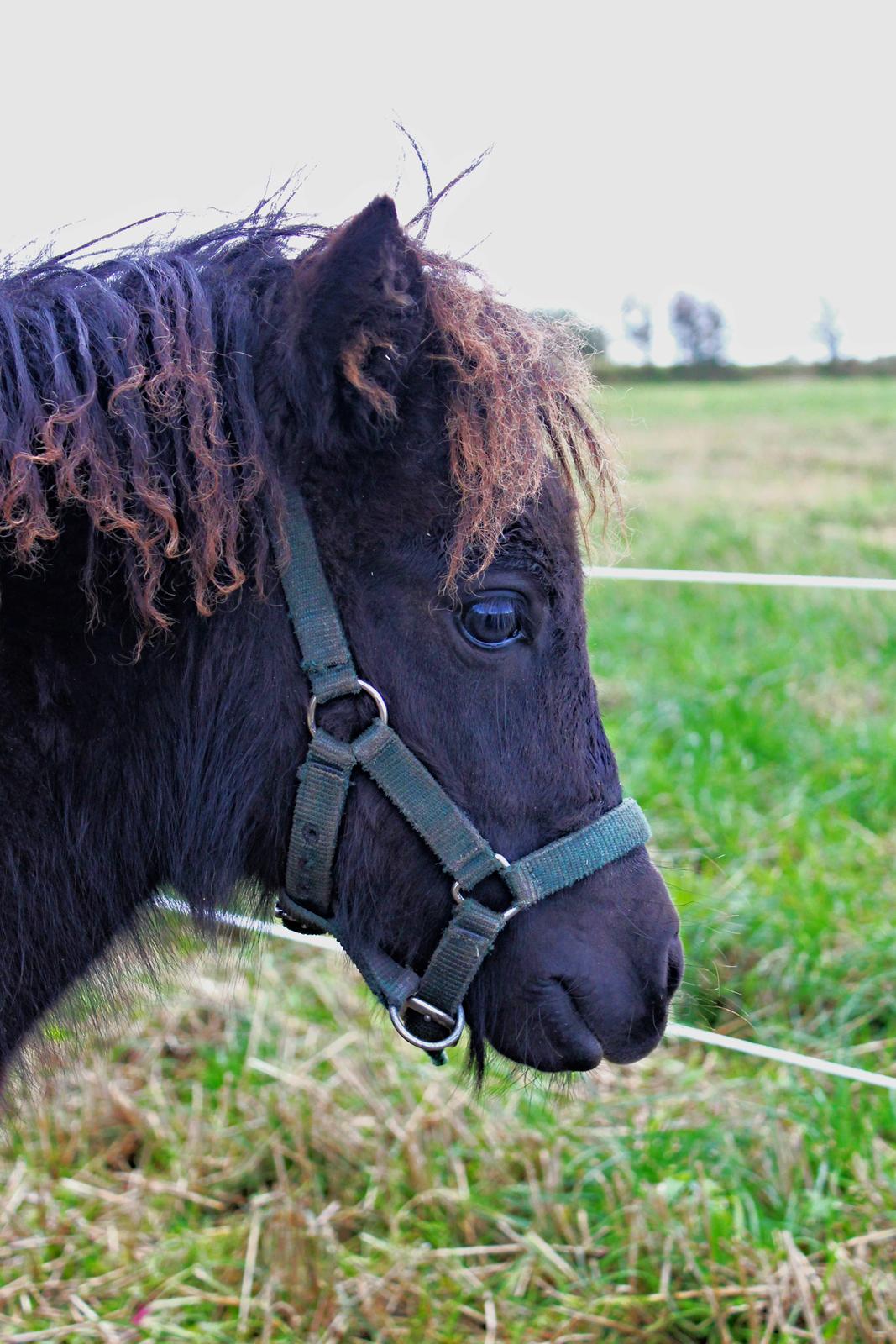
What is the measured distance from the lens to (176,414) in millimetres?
1685

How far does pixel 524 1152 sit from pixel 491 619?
1.81 metres

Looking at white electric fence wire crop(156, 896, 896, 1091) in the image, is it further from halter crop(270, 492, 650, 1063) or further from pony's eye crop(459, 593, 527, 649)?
pony's eye crop(459, 593, 527, 649)

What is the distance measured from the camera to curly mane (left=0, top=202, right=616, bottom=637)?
1.62 meters

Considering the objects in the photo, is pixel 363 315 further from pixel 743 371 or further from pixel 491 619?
pixel 743 371

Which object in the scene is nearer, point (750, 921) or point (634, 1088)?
point (634, 1088)

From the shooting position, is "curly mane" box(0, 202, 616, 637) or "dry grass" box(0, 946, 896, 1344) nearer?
"curly mane" box(0, 202, 616, 637)

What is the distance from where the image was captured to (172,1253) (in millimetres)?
2697

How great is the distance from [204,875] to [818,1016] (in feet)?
7.34

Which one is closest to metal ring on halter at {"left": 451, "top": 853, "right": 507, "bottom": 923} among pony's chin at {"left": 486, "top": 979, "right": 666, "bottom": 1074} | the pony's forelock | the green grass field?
pony's chin at {"left": 486, "top": 979, "right": 666, "bottom": 1074}

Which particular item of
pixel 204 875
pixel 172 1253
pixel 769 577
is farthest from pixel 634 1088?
pixel 204 875

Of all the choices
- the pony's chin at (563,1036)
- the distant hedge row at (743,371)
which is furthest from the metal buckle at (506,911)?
the distant hedge row at (743,371)

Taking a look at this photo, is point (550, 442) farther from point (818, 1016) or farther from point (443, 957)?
point (818, 1016)

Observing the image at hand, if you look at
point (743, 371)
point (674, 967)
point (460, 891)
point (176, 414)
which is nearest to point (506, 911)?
point (460, 891)

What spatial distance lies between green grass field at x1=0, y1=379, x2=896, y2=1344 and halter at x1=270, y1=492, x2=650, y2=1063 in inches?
19.6
